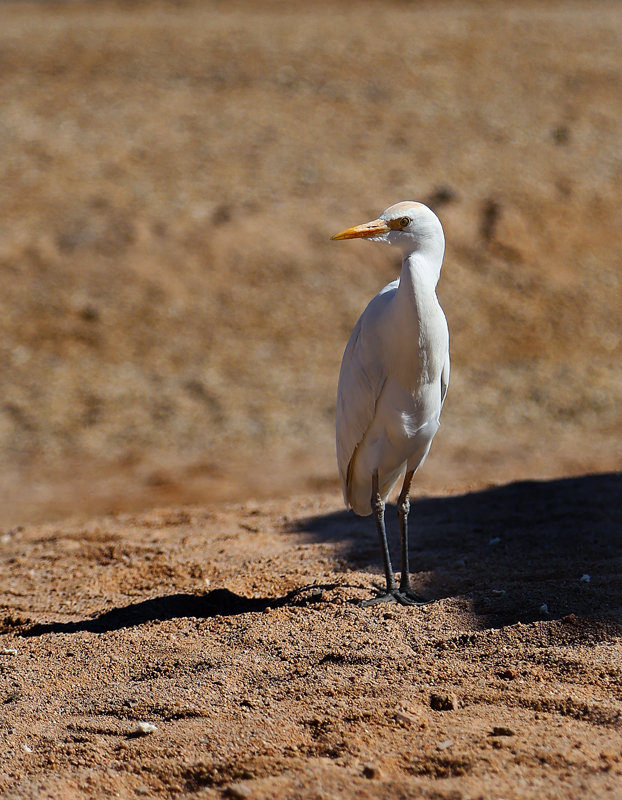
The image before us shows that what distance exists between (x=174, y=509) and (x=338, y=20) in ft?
42.0

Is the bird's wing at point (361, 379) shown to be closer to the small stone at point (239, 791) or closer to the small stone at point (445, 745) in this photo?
the small stone at point (445, 745)

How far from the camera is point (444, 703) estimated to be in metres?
3.64

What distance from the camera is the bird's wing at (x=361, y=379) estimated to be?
15.9ft

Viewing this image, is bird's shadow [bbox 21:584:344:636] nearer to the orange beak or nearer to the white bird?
the white bird

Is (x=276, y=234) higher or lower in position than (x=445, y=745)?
higher

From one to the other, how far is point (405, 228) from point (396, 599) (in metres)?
1.93

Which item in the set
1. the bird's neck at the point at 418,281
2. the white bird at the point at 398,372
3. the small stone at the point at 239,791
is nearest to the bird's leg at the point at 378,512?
the white bird at the point at 398,372

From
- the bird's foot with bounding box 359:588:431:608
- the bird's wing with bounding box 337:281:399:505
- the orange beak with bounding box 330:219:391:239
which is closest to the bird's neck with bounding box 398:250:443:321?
the orange beak with bounding box 330:219:391:239

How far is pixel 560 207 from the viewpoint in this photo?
13719 millimetres

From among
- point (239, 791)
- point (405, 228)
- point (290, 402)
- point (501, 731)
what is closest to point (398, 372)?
point (405, 228)

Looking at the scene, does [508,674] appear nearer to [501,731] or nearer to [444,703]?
[444,703]

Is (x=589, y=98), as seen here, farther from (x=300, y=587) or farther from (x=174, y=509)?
(x=300, y=587)

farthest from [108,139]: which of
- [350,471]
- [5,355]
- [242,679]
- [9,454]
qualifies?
[242,679]

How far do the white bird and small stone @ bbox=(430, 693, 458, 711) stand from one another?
3.65ft
